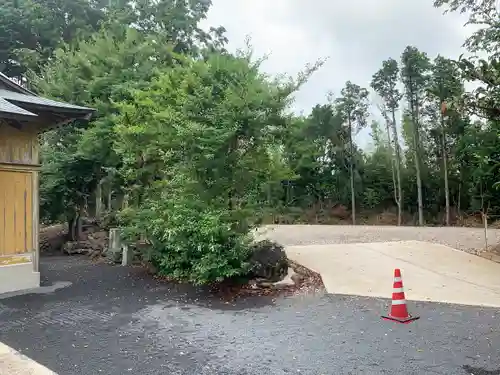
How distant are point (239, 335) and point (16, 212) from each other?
14.7ft

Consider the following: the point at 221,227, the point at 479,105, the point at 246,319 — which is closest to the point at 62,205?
the point at 221,227

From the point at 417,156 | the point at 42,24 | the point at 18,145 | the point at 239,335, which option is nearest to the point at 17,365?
the point at 239,335

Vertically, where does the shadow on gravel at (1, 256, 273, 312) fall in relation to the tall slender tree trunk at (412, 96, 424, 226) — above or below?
below

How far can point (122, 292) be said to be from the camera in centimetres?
638

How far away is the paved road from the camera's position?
3.41m

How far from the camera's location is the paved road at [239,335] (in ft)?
11.2

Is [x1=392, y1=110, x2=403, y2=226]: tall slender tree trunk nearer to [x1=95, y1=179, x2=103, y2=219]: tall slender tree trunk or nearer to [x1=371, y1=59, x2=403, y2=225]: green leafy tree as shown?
[x1=371, y1=59, x2=403, y2=225]: green leafy tree

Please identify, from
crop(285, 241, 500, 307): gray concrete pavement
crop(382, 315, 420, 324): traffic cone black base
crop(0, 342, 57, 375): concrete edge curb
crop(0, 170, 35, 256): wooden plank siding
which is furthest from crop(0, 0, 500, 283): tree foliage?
crop(0, 342, 57, 375): concrete edge curb

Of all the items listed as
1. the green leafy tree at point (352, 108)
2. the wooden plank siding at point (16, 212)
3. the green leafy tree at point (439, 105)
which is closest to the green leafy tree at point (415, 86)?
the green leafy tree at point (439, 105)

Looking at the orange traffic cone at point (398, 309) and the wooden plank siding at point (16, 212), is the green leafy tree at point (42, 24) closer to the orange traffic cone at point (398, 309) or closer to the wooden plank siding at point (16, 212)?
the wooden plank siding at point (16, 212)

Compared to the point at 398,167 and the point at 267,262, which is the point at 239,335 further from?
the point at 398,167

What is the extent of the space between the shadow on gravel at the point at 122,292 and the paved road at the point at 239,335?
0.04 m

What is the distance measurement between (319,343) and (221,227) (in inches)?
97.7

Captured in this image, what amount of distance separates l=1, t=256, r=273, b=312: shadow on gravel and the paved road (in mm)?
39
